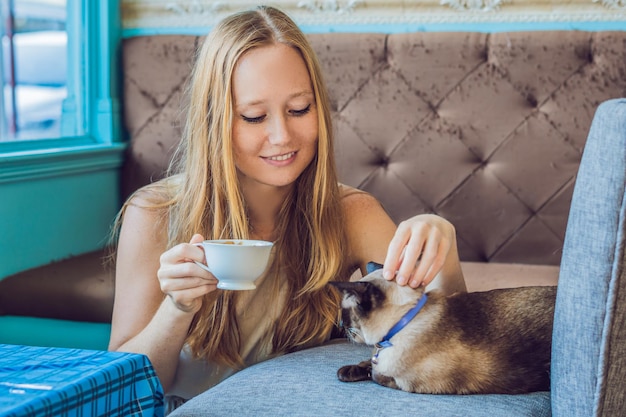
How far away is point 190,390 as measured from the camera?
1677 mm

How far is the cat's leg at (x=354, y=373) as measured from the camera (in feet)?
4.18

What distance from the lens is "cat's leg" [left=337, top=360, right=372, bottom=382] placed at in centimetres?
127

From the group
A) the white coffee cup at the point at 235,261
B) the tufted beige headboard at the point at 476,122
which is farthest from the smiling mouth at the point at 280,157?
the tufted beige headboard at the point at 476,122

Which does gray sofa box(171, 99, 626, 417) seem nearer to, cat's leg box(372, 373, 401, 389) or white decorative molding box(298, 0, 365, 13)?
cat's leg box(372, 373, 401, 389)

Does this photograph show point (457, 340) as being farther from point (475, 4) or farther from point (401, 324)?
point (475, 4)

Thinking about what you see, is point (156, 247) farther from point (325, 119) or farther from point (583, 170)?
point (583, 170)

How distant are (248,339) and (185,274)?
52cm

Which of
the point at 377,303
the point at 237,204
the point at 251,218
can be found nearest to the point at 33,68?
the point at 251,218

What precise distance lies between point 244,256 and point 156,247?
0.62 metres

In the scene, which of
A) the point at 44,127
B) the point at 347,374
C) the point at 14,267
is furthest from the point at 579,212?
the point at 44,127

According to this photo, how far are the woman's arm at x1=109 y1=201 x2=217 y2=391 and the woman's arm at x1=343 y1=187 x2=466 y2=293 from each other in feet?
1.16

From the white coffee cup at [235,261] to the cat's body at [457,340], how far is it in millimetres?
199

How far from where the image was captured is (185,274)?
119 centimetres

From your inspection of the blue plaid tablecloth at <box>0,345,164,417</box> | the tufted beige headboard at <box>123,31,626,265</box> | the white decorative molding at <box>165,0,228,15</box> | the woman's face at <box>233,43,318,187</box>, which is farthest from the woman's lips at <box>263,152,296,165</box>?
the white decorative molding at <box>165,0,228,15</box>
